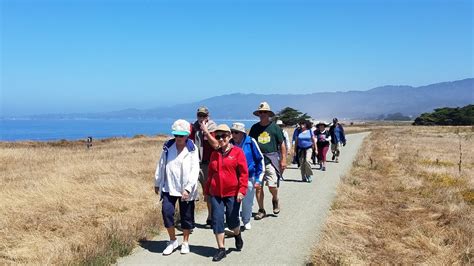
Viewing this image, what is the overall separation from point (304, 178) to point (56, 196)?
24.1ft

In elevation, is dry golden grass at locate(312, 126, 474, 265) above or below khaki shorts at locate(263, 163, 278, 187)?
below

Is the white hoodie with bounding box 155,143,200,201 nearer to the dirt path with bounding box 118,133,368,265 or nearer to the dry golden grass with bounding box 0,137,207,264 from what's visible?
the dirt path with bounding box 118,133,368,265

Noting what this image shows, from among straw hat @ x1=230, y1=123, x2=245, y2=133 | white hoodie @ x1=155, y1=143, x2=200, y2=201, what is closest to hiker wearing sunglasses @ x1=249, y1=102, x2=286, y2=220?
straw hat @ x1=230, y1=123, x2=245, y2=133

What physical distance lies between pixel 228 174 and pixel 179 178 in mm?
705

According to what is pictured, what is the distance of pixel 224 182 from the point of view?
21.3 feet

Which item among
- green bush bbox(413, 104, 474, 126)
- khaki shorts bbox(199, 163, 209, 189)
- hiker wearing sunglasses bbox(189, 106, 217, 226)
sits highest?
hiker wearing sunglasses bbox(189, 106, 217, 226)

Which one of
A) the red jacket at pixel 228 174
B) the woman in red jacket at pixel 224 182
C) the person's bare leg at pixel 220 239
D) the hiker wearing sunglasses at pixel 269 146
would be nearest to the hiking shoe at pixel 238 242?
the woman in red jacket at pixel 224 182

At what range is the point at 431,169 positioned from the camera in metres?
17.0

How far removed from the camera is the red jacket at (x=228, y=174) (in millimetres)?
6492

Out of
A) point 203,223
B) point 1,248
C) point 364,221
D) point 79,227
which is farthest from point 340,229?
point 1,248

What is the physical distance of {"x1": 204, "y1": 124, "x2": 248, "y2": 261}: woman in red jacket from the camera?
6445mm

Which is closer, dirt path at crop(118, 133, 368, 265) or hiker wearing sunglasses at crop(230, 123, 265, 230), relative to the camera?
dirt path at crop(118, 133, 368, 265)

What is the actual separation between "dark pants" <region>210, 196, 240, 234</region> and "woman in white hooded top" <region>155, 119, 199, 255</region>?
362mm

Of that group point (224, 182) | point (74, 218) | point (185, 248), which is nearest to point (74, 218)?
point (74, 218)
